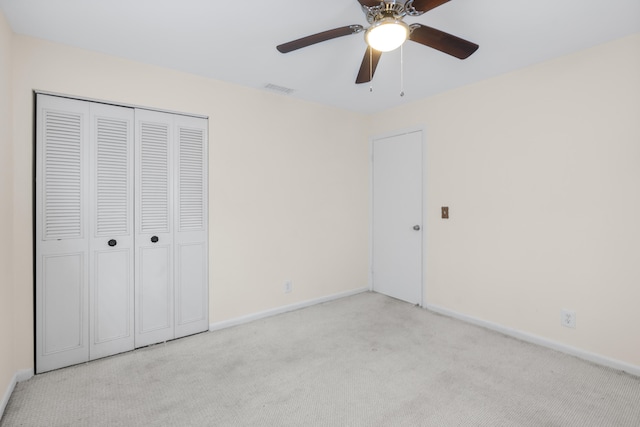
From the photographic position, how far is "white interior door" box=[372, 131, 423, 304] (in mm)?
3703

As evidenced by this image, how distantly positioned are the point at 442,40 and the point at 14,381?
3.43m

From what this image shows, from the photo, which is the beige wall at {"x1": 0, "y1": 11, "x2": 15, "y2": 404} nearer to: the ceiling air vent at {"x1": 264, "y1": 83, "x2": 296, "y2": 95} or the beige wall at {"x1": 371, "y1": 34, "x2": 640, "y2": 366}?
the ceiling air vent at {"x1": 264, "y1": 83, "x2": 296, "y2": 95}

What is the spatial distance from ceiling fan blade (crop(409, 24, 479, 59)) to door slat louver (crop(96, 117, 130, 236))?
7.50 ft

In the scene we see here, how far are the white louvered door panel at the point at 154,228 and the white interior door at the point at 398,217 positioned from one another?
2465 millimetres

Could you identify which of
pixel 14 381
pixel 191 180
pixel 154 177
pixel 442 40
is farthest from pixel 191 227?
pixel 442 40

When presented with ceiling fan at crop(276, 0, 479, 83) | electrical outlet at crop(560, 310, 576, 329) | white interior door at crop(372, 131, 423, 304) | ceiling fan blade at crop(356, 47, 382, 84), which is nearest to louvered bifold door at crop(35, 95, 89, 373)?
ceiling fan at crop(276, 0, 479, 83)

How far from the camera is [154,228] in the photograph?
2738 mm

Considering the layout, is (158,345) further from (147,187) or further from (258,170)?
(258,170)

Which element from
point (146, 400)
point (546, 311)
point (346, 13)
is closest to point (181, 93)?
point (346, 13)

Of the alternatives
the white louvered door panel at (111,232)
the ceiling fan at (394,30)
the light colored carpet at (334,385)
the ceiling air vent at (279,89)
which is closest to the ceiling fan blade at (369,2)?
the ceiling fan at (394,30)

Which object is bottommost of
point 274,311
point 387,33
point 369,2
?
point 274,311

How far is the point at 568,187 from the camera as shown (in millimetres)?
2559

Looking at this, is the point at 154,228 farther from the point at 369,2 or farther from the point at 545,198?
the point at 545,198

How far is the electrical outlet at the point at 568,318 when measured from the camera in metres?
2.54
